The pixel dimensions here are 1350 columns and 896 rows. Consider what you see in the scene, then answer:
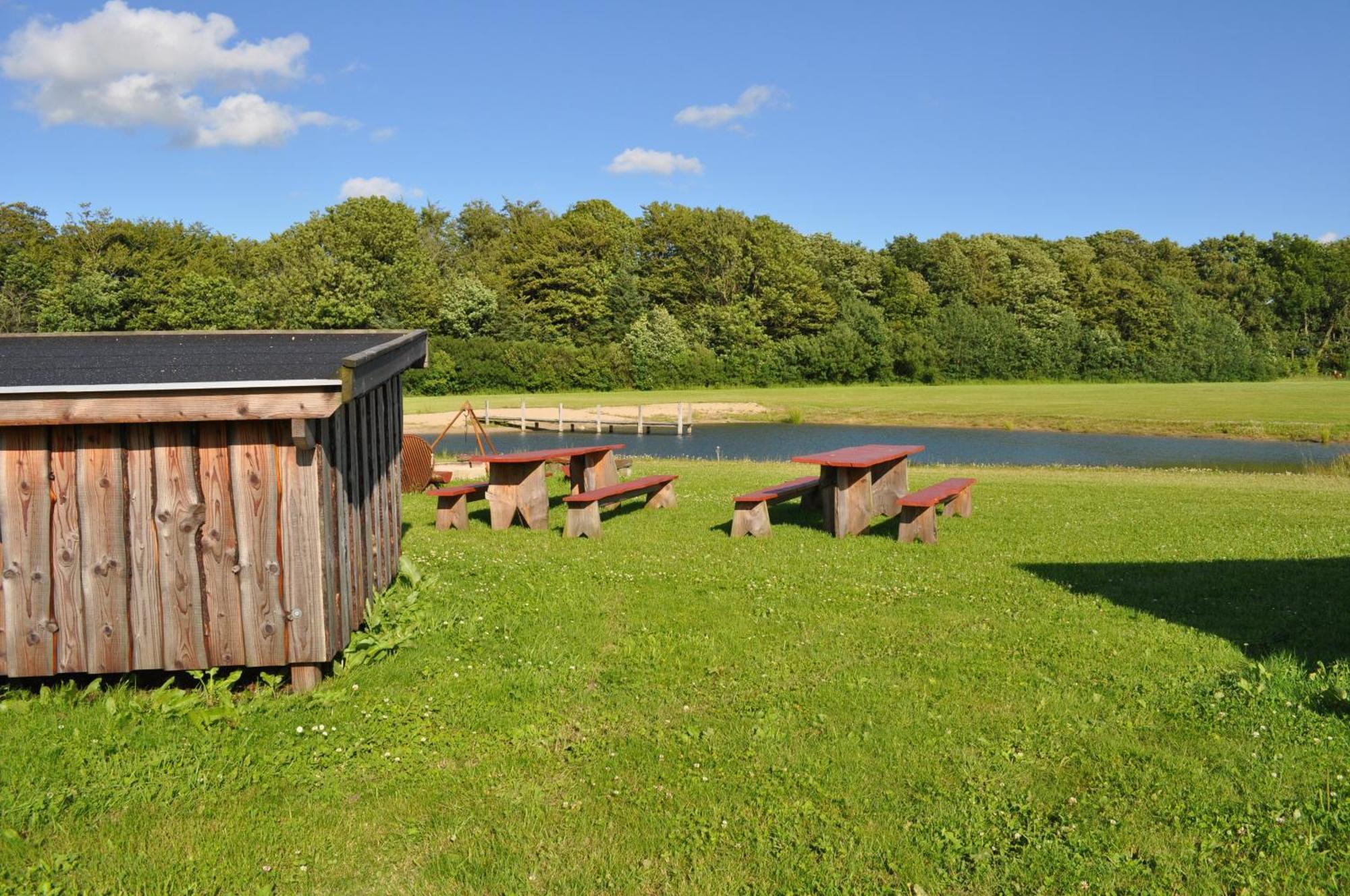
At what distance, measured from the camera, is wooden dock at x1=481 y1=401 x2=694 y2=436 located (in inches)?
1746

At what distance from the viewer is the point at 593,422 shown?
46.0 meters

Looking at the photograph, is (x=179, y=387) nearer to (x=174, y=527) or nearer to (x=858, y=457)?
(x=174, y=527)

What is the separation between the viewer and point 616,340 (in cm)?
7450

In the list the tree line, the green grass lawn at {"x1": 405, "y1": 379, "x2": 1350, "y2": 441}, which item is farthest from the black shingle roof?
the tree line

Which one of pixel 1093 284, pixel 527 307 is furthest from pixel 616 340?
pixel 1093 284

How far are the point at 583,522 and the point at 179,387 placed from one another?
623 cm

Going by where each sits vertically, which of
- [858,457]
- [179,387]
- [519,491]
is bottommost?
[519,491]

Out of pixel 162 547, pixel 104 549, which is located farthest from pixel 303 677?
pixel 104 549

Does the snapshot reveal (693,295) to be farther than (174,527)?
Yes

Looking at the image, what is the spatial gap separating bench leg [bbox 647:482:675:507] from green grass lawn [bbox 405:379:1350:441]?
32772 millimetres

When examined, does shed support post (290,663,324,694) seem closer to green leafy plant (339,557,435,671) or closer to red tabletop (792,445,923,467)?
green leafy plant (339,557,435,671)

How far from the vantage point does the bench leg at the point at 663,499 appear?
13.7 m

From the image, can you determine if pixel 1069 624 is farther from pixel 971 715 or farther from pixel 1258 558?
pixel 1258 558

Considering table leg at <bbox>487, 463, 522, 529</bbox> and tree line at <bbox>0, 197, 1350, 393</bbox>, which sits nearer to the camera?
table leg at <bbox>487, 463, 522, 529</bbox>
